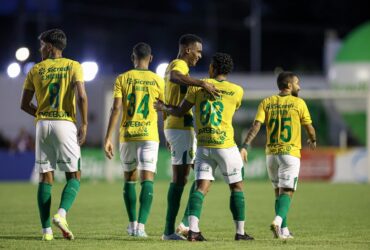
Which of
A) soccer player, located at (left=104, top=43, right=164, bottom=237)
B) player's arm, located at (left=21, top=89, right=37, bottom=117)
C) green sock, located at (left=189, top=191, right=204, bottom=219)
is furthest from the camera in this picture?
soccer player, located at (left=104, top=43, right=164, bottom=237)

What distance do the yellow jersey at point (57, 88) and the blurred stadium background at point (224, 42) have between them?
23565mm

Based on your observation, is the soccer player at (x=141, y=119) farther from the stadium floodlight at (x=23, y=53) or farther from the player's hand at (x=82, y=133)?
the stadium floodlight at (x=23, y=53)

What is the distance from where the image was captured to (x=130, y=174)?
42.7 ft

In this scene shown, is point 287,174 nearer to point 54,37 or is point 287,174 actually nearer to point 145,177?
point 145,177

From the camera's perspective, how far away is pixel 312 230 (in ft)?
46.8

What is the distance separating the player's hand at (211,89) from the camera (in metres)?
11.9

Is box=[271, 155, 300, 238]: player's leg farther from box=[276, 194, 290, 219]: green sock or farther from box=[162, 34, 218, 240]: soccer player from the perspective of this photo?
box=[162, 34, 218, 240]: soccer player

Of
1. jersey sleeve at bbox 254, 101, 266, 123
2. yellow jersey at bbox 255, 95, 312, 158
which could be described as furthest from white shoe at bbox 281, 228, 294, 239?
jersey sleeve at bbox 254, 101, 266, 123

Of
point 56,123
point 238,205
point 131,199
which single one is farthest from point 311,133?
point 56,123

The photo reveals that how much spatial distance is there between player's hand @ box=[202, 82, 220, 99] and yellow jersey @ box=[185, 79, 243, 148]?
13 centimetres

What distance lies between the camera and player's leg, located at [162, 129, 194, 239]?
1273cm

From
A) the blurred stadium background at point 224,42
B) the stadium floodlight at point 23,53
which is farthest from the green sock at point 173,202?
the blurred stadium background at point 224,42

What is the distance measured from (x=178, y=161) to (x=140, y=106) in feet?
2.72

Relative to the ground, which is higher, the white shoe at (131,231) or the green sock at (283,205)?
the green sock at (283,205)
